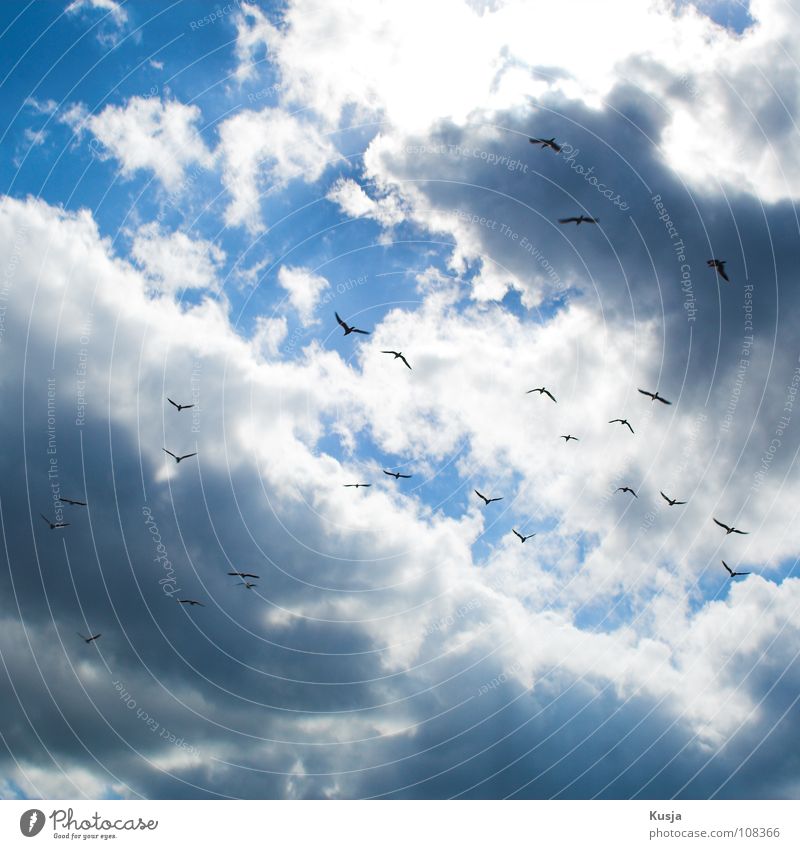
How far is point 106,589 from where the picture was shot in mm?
65062

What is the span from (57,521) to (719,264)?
2665 inches
